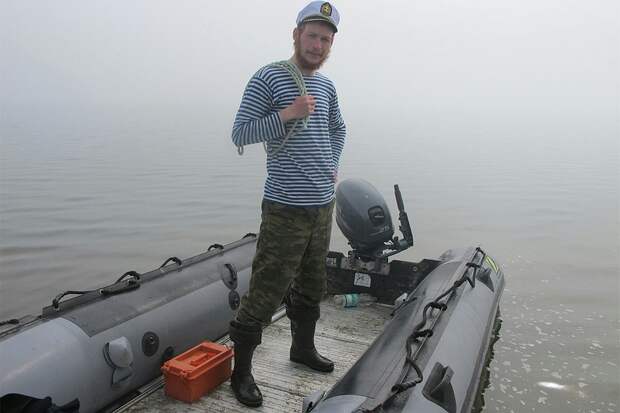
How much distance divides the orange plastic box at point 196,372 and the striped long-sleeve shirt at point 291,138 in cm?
91

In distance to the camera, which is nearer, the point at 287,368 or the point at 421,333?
the point at 421,333

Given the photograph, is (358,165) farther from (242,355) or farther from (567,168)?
(242,355)

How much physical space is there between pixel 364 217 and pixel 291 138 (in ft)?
5.82

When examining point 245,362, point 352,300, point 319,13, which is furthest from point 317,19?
point 352,300

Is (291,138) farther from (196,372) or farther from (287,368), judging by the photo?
(287,368)

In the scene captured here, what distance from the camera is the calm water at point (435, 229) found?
15.8 ft

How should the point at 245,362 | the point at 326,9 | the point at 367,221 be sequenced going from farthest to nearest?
the point at 367,221 < the point at 245,362 < the point at 326,9

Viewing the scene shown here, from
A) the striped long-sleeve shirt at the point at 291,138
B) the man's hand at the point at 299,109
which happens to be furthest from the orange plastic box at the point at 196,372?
the man's hand at the point at 299,109

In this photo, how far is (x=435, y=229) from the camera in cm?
971

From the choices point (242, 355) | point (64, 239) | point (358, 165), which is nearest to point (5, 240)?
point (64, 239)

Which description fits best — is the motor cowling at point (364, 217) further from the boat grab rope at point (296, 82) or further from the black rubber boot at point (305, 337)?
the boat grab rope at point (296, 82)

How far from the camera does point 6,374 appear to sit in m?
2.12

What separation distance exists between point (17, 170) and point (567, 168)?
57.0 feet

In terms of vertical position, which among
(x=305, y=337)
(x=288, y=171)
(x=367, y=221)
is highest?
(x=288, y=171)
